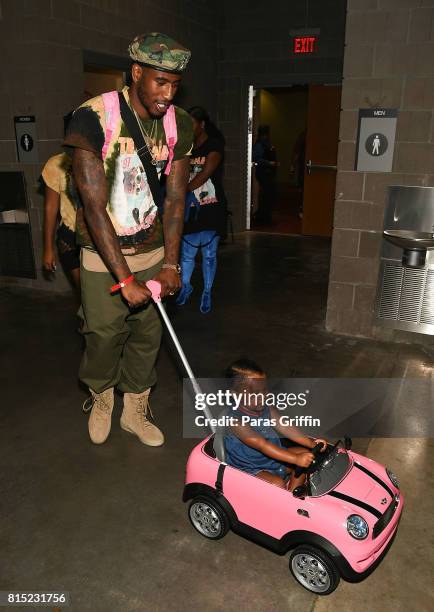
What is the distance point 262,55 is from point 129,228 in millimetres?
6893

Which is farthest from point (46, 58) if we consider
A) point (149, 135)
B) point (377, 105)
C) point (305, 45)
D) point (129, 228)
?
point (305, 45)

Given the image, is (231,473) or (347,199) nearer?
(231,473)

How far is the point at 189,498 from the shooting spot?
238 centimetres

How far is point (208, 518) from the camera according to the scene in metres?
2.34

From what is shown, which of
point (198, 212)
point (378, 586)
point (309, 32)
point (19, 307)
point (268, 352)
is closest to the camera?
point (378, 586)

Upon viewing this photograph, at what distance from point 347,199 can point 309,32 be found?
4813 mm

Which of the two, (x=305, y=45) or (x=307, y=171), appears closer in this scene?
(x=305, y=45)

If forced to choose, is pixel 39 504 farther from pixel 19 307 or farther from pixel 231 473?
pixel 19 307

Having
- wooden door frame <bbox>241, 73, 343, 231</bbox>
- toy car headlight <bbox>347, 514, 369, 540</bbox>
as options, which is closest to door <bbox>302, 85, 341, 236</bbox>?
wooden door frame <bbox>241, 73, 343, 231</bbox>

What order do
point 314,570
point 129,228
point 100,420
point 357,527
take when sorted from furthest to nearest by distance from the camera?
1. point 100,420
2. point 129,228
3. point 314,570
4. point 357,527

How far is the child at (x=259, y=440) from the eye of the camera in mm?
2191

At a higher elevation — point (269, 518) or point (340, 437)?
point (269, 518)

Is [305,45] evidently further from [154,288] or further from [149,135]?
[154,288]

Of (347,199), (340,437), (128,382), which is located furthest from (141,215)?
(347,199)
